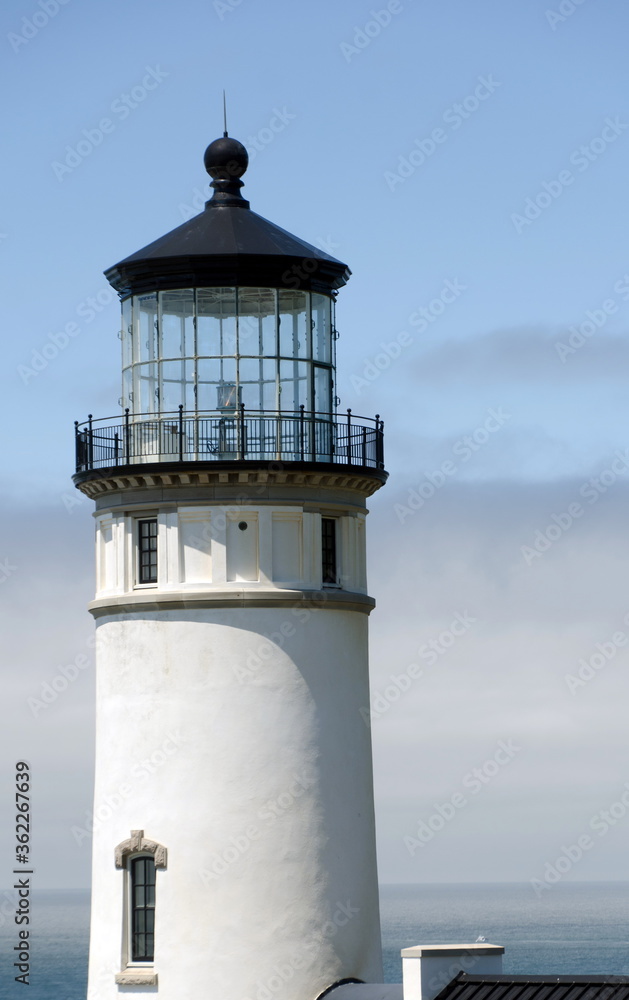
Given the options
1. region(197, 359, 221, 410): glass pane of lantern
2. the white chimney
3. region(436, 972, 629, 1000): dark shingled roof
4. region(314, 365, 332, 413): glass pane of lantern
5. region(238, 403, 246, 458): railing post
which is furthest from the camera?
region(314, 365, 332, 413): glass pane of lantern

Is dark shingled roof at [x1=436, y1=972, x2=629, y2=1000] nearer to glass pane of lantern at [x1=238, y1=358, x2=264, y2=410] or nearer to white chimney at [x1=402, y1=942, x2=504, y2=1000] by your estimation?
white chimney at [x1=402, y1=942, x2=504, y2=1000]

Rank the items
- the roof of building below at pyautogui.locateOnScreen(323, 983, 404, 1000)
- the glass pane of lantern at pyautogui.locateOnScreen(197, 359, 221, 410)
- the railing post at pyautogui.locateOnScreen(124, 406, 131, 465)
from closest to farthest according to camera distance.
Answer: the roof of building below at pyautogui.locateOnScreen(323, 983, 404, 1000), the glass pane of lantern at pyautogui.locateOnScreen(197, 359, 221, 410), the railing post at pyautogui.locateOnScreen(124, 406, 131, 465)

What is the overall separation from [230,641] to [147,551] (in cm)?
212

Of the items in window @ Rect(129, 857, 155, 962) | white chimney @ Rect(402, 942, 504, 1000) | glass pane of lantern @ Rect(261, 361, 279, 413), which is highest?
glass pane of lantern @ Rect(261, 361, 279, 413)

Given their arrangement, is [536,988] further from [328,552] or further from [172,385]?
[172,385]

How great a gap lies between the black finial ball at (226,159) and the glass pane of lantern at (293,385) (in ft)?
11.9

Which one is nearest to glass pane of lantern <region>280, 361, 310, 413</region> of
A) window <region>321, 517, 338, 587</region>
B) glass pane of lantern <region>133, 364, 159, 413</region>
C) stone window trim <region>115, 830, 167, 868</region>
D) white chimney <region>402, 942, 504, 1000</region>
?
window <region>321, 517, 338, 587</region>

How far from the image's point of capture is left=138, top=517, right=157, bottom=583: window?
3039 cm

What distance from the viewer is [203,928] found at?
95.2ft

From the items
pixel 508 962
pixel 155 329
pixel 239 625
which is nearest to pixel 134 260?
pixel 155 329

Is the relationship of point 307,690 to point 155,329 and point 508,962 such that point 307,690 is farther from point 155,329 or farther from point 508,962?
point 508,962

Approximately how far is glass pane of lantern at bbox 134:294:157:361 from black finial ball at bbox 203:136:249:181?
8.58 feet

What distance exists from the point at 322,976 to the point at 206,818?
3084mm

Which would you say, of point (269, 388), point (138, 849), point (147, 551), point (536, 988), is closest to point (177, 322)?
point (269, 388)
